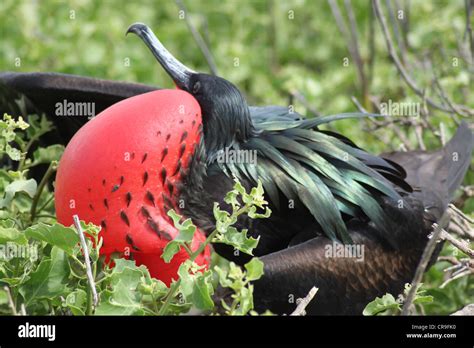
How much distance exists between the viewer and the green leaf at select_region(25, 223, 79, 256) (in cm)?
294

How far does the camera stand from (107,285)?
3096 mm

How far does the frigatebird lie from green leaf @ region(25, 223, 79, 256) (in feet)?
2.09

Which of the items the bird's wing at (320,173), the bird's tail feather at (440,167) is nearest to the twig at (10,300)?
the bird's wing at (320,173)

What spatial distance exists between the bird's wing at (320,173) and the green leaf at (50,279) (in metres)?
0.78

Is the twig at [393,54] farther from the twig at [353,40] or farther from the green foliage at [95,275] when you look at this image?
the green foliage at [95,275]

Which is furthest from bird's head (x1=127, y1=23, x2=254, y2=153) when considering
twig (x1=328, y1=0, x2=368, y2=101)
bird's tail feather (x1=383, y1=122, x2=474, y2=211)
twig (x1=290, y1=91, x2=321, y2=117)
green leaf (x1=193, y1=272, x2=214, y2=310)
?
twig (x1=328, y1=0, x2=368, y2=101)

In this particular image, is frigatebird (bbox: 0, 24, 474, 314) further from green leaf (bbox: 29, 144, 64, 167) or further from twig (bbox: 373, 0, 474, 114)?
twig (bbox: 373, 0, 474, 114)

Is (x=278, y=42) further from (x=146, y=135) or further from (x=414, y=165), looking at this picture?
(x=146, y=135)

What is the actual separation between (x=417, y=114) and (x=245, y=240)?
77.8 inches

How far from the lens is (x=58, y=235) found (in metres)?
2.96

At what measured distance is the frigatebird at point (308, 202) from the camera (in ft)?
11.6

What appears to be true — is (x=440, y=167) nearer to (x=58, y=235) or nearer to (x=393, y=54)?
(x=393, y=54)

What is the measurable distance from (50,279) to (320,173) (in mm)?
1085
